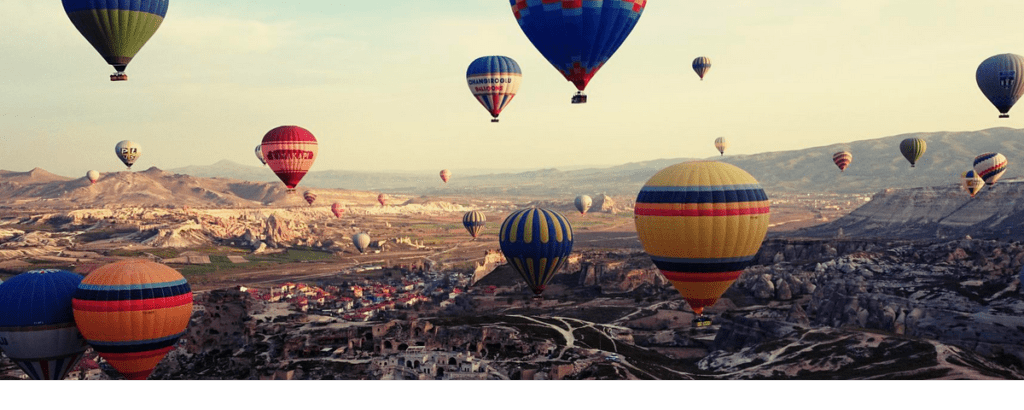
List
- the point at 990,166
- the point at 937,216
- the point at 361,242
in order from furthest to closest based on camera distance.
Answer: the point at 937,216, the point at 361,242, the point at 990,166

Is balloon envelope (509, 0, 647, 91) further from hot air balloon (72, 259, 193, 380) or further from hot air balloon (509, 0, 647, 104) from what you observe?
hot air balloon (72, 259, 193, 380)

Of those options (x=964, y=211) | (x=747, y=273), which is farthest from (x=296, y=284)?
(x=964, y=211)

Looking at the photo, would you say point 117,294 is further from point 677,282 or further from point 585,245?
point 585,245

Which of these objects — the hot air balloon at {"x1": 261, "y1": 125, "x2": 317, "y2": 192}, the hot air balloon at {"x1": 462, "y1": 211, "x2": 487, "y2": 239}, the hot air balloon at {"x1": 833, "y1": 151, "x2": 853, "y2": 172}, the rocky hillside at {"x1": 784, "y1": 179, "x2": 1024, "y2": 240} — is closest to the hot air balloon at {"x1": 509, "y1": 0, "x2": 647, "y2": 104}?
the hot air balloon at {"x1": 261, "y1": 125, "x2": 317, "y2": 192}

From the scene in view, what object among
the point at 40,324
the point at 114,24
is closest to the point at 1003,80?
the point at 114,24

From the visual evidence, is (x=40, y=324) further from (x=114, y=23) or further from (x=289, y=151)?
(x=289, y=151)

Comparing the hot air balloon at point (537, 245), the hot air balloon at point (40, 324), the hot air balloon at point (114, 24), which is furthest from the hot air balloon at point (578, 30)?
the hot air balloon at point (40, 324)

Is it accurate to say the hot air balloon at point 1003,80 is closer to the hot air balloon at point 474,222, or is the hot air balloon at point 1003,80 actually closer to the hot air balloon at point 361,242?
the hot air balloon at point 474,222
